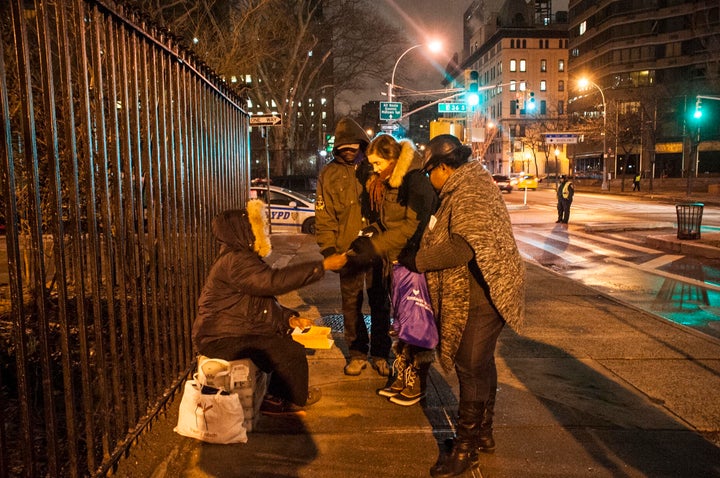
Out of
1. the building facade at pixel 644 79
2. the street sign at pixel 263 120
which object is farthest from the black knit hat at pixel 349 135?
the building facade at pixel 644 79

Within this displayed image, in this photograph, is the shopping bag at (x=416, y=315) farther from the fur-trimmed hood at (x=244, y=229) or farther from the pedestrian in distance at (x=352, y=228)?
the fur-trimmed hood at (x=244, y=229)

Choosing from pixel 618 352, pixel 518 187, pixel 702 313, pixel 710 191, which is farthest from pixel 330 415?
pixel 518 187

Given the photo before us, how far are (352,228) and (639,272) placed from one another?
314 inches

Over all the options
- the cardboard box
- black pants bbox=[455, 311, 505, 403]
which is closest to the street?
black pants bbox=[455, 311, 505, 403]

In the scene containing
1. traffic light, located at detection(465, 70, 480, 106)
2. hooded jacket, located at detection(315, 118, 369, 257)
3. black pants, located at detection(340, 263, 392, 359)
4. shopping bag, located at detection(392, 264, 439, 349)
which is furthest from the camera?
traffic light, located at detection(465, 70, 480, 106)

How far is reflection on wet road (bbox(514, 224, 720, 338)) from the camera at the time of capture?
779 centimetres

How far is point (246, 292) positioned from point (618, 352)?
3.78m

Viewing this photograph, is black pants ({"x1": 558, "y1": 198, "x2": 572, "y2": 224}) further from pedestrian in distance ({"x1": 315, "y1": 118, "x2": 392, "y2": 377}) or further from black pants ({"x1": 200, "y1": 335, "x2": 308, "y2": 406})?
black pants ({"x1": 200, "y1": 335, "x2": 308, "y2": 406})

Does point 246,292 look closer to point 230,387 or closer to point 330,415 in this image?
point 230,387

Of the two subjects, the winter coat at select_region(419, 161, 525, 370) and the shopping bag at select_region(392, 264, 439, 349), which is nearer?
the winter coat at select_region(419, 161, 525, 370)

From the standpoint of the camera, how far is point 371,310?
16.0 feet

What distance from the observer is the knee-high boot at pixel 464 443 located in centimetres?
332

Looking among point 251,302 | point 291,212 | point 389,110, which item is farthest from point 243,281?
point 389,110

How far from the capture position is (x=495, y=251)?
3.24 m
